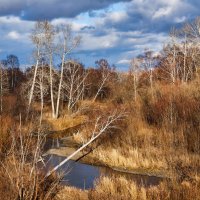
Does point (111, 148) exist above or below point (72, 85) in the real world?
below

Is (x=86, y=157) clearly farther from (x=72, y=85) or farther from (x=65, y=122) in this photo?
(x=72, y=85)

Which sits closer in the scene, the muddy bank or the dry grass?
the dry grass

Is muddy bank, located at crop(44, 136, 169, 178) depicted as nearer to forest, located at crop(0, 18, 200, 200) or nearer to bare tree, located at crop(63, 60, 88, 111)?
forest, located at crop(0, 18, 200, 200)

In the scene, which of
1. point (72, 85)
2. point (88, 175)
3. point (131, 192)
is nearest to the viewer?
point (131, 192)

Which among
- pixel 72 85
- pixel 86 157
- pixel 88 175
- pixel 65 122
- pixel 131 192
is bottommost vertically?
pixel 88 175

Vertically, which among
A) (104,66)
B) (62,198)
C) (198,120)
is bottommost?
(62,198)

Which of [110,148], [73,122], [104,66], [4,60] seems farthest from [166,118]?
[4,60]

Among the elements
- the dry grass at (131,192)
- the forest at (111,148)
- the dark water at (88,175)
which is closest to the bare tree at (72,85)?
the forest at (111,148)

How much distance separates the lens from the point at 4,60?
75.8 meters

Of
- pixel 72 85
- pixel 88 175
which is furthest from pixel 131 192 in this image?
pixel 72 85

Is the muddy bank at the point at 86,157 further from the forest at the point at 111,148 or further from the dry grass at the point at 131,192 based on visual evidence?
the dry grass at the point at 131,192

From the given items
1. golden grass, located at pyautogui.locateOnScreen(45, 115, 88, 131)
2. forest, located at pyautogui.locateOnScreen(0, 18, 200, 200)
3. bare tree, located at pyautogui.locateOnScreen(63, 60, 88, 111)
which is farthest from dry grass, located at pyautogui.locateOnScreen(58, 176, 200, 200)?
bare tree, located at pyautogui.locateOnScreen(63, 60, 88, 111)

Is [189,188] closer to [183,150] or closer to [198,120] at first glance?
[183,150]

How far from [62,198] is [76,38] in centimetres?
2914
